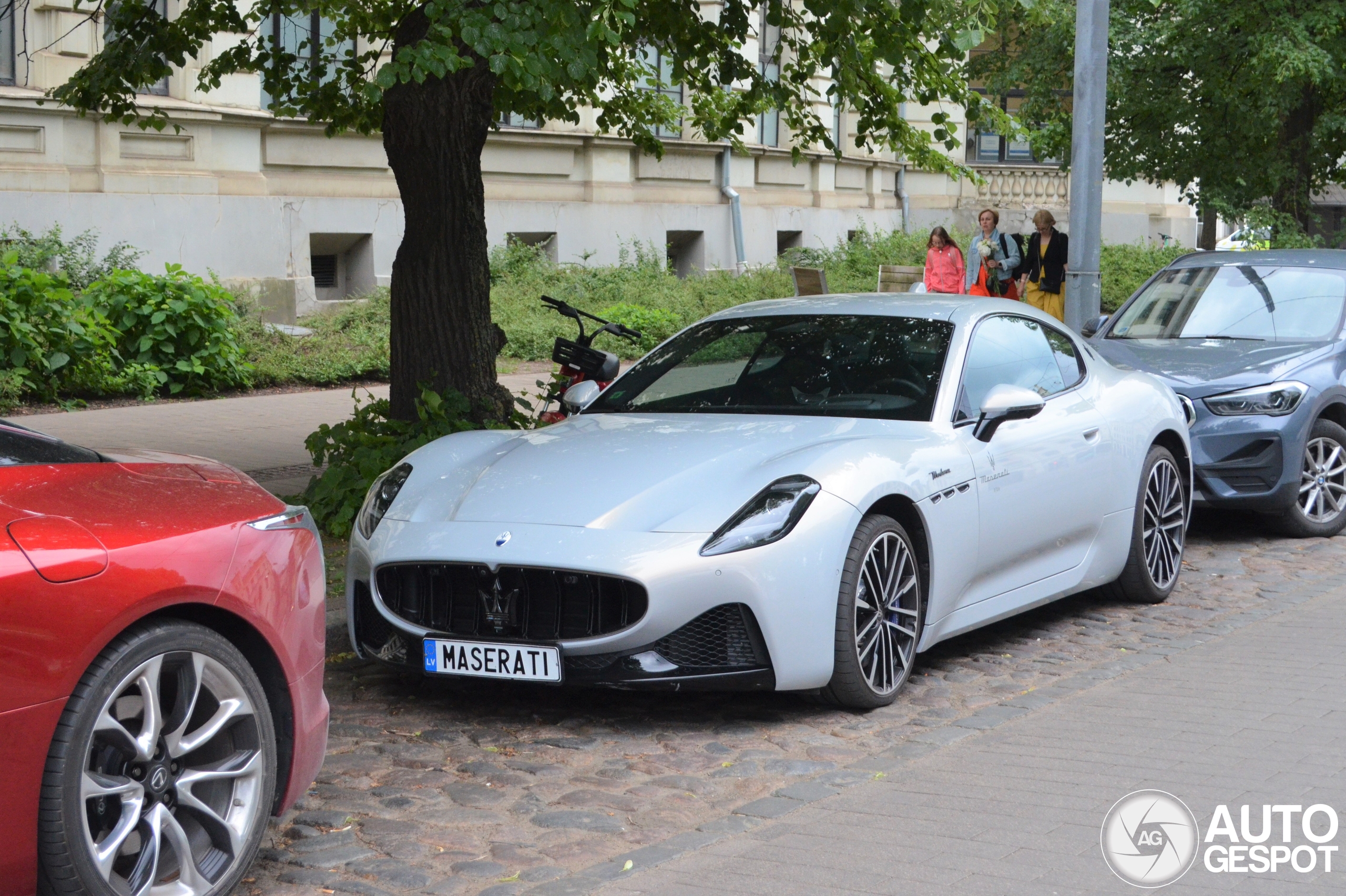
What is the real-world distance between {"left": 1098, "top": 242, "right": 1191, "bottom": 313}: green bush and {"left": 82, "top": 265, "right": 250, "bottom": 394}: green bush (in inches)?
579

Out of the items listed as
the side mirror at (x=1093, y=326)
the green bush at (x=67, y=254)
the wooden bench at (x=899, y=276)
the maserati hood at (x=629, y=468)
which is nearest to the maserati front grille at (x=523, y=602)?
the maserati hood at (x=629, y=468)

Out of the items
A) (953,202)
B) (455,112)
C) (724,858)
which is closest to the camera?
(724,858)

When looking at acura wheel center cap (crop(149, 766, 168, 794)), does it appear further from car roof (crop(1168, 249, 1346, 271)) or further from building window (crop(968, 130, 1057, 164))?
building window (crop(968, 130, 1057, 164))

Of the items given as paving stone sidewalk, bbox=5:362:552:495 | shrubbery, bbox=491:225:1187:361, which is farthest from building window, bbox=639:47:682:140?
paving stone sidewalk, bbox=5:362:552:495

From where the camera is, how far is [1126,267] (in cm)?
2770

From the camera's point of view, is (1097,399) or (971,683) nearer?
(971,683)

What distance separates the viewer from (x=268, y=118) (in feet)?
60.5

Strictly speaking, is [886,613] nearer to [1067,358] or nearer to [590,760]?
[590,760]

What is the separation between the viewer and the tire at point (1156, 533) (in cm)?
762

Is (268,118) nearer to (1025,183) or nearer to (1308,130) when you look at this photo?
(1308,130)

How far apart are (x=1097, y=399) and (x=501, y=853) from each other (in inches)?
161

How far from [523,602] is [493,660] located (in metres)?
0.22

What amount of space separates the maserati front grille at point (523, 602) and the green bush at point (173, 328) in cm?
946

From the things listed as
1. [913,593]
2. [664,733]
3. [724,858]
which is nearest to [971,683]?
[913,593]
